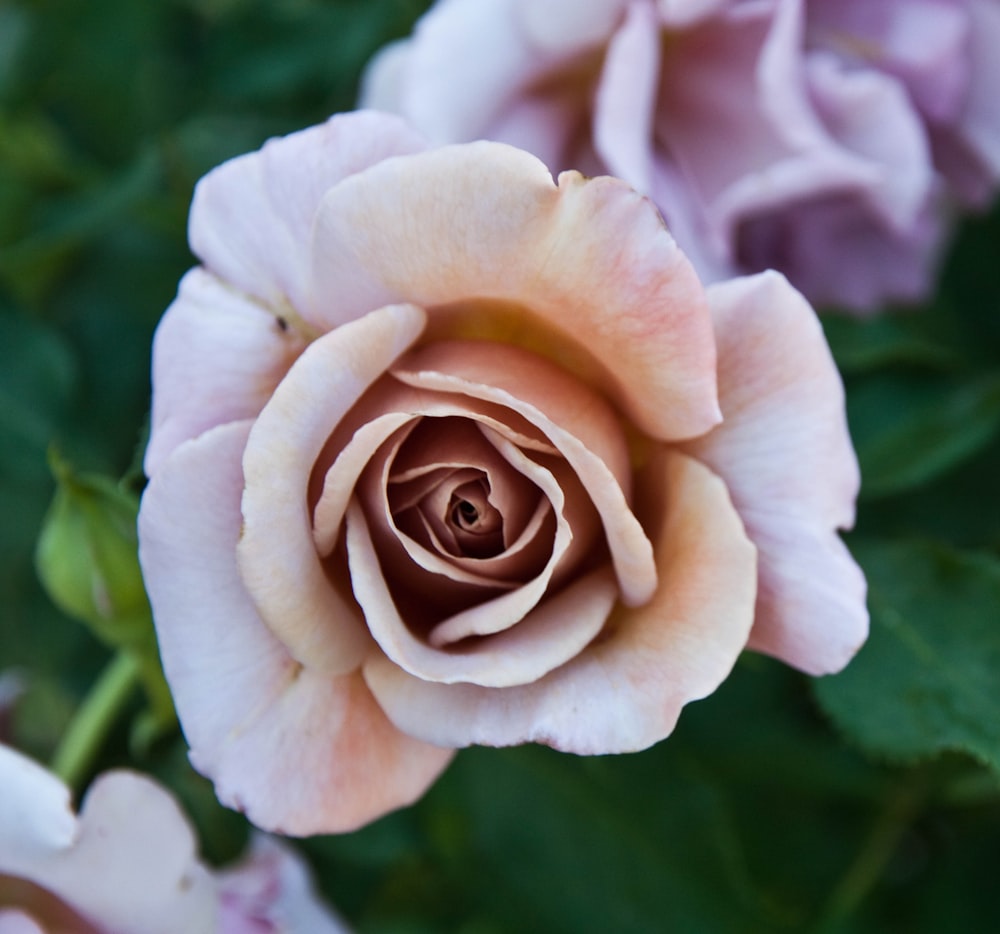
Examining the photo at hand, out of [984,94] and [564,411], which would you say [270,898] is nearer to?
[564,411]

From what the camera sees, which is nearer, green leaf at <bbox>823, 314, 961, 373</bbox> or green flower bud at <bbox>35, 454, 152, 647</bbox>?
green flower bud at <bbox>35, 454, 152, 647</bbox>

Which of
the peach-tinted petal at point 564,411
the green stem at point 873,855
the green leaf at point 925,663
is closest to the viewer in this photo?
the peach-tinted petal at point 564,411

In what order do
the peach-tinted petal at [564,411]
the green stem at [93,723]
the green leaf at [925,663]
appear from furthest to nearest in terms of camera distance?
the green stem at [93,723] < the green leaf at [925,663] < the peach-tinted petal at [564,411]

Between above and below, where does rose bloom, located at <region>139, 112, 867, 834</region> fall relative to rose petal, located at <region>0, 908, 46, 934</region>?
above

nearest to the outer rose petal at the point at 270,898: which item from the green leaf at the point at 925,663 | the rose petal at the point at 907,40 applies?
the green leaf at the point at 925,663

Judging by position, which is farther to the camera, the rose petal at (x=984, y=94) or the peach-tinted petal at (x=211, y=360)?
the rose petal at (x=984, y=94)

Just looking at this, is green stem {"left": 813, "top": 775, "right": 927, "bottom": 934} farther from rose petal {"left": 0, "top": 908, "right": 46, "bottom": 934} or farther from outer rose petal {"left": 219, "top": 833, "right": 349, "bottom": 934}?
rose petal {"left": 0, "top": 908, "right": 46, "bottom": 934}

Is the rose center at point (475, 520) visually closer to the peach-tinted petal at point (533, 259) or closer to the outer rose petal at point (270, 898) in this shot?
the peach-tinted petal at point (533, 259)

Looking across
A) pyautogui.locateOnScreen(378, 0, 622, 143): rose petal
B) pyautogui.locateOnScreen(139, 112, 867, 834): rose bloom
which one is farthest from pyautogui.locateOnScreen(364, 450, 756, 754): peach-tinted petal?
pyautogui.locateOnScreen(378, 0, 622, 143): rose petal
